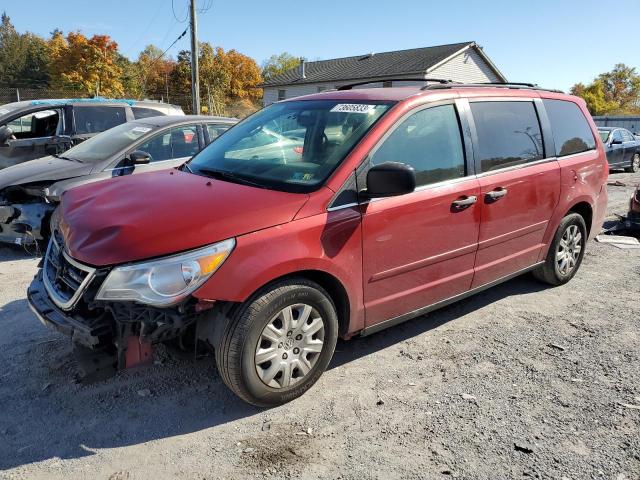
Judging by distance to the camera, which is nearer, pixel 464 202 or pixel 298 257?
pixel 298 257

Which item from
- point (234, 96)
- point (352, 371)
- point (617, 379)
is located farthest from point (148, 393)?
point (234, 96)

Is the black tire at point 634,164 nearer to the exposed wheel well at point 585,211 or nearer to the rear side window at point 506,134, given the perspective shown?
the exposed wheel well at point 585,211

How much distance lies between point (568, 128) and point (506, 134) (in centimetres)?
115

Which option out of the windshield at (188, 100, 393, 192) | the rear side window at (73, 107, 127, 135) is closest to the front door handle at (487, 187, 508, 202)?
the windshield at (188, 100, 393, 192)

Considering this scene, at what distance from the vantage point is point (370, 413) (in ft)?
10.1

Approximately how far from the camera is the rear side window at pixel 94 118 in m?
8.27

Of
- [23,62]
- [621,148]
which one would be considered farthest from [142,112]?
[23,62]

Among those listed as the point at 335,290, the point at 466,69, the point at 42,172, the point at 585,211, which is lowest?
the point at 335,290

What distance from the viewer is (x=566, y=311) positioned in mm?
4668

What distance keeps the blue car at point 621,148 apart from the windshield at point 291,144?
13.0 metres

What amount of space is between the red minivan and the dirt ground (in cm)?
33

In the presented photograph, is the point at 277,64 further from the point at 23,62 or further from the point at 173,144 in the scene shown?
the point at 173,144

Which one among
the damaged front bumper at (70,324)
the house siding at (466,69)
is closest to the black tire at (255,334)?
the damaged front bumper at (70,324)

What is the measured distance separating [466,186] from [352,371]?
1.59 metres
